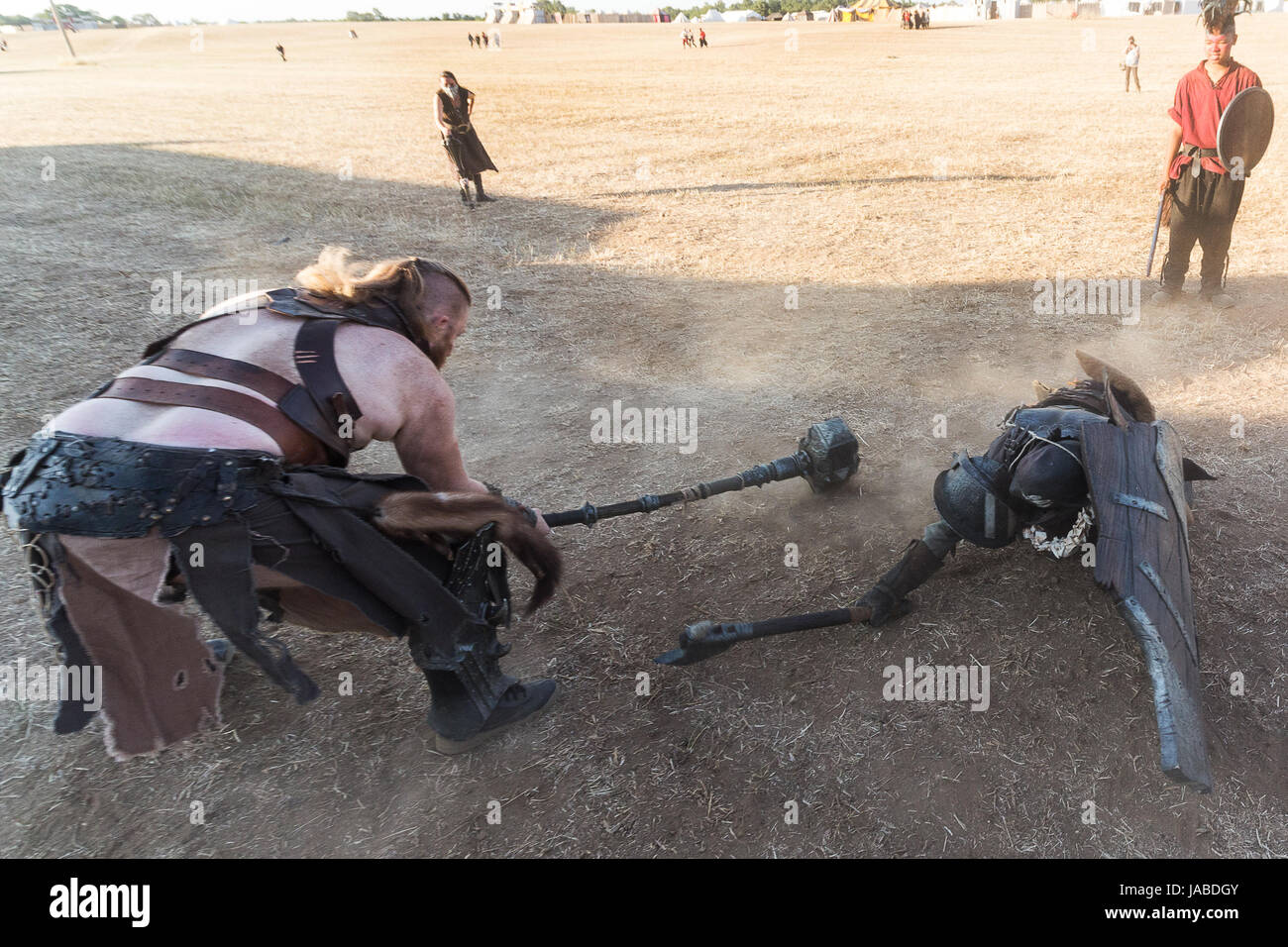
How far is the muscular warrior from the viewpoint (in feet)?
34.7

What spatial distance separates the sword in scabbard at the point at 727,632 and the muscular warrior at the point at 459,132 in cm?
958

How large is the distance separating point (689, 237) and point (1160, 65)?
22225 millimetres

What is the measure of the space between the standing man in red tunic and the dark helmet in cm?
484

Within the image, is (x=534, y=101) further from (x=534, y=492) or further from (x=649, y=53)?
(x=534, y=492)

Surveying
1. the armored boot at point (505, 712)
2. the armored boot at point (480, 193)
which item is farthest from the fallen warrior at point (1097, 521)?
the armored boot at point (480, 193)

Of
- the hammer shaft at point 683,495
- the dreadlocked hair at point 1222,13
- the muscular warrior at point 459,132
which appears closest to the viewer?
the hammer shaft at point 683,495

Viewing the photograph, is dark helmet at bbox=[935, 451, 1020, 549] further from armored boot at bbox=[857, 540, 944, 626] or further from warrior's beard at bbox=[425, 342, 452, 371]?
warrior's beard at bbox=[425, 342, 452, 371]

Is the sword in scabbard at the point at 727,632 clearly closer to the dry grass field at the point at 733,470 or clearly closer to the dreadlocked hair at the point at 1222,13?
the dry grass field at the point at 733,470

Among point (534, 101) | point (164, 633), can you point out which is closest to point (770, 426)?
point (164, 633)

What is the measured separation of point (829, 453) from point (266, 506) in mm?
2818

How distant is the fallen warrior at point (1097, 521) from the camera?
222 centimetres

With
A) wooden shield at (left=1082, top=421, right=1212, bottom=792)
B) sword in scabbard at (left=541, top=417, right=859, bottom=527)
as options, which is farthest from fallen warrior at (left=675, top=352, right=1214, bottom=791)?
sword in scabbard at (left=541, top=417, right=859, bottom=527)

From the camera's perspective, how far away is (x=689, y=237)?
363 inches

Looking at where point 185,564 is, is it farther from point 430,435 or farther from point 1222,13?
point 1222,13
